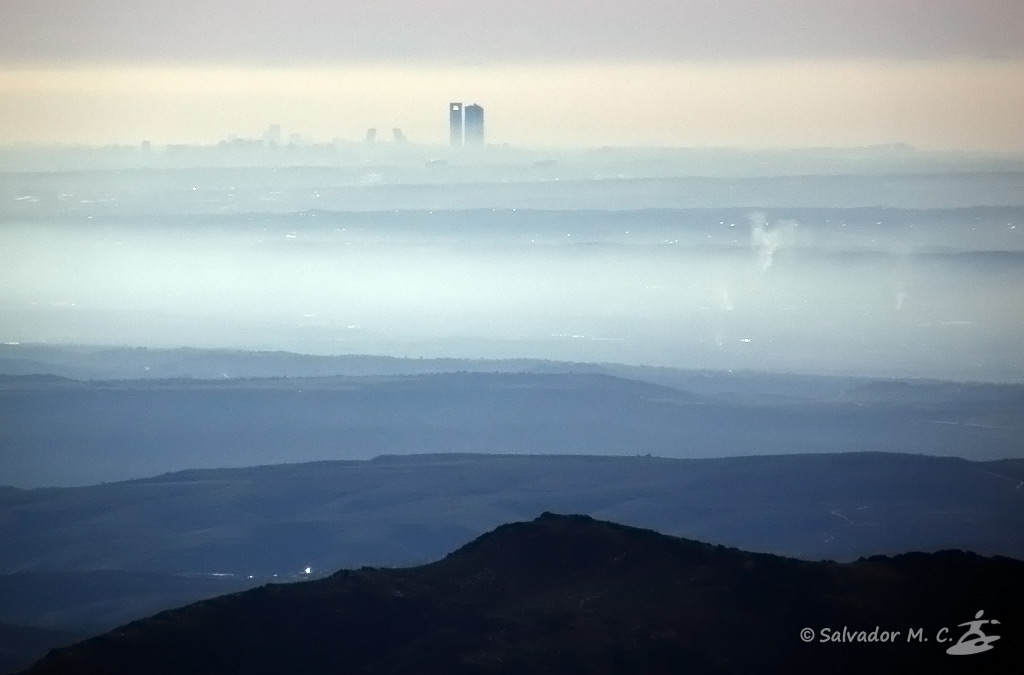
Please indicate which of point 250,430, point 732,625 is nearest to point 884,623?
point 732,625

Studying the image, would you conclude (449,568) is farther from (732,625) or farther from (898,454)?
(898,454)

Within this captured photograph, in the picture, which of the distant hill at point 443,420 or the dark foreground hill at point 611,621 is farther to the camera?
the distant hill at point 443,420
